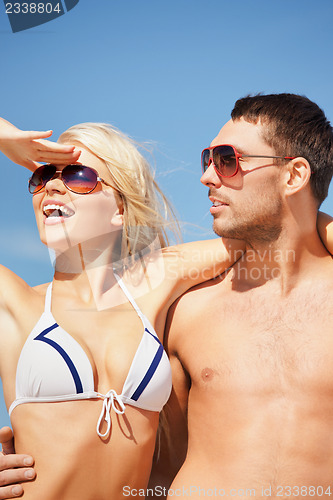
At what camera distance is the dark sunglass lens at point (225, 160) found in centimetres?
357

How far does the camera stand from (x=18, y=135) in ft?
9.59

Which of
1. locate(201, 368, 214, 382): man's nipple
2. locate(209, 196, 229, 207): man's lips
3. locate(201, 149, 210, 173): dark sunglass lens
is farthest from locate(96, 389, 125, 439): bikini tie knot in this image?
locate(201, 149, 210, 173): dark sunglass lens

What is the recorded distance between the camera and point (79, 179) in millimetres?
3029

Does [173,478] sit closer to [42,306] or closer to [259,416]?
[259,416]

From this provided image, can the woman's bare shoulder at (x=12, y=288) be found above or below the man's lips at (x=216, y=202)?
below

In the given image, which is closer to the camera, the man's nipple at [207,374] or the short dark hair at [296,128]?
the man's nipple at [207,374]

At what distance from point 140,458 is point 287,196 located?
2025mm

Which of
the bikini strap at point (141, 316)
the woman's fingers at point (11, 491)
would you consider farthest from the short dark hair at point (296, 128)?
the woman's fingers at point (11, 491)

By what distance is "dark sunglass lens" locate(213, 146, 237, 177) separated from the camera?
11.7 feet

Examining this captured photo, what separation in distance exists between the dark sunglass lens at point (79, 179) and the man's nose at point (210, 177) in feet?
3.15

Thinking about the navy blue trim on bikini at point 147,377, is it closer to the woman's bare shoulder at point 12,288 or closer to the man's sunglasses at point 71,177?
the woman's bare shoulder at point 12,288

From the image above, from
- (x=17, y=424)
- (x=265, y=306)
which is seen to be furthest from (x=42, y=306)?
(x=265, y=306)

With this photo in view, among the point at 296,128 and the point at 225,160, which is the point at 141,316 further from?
the point at 296,128
